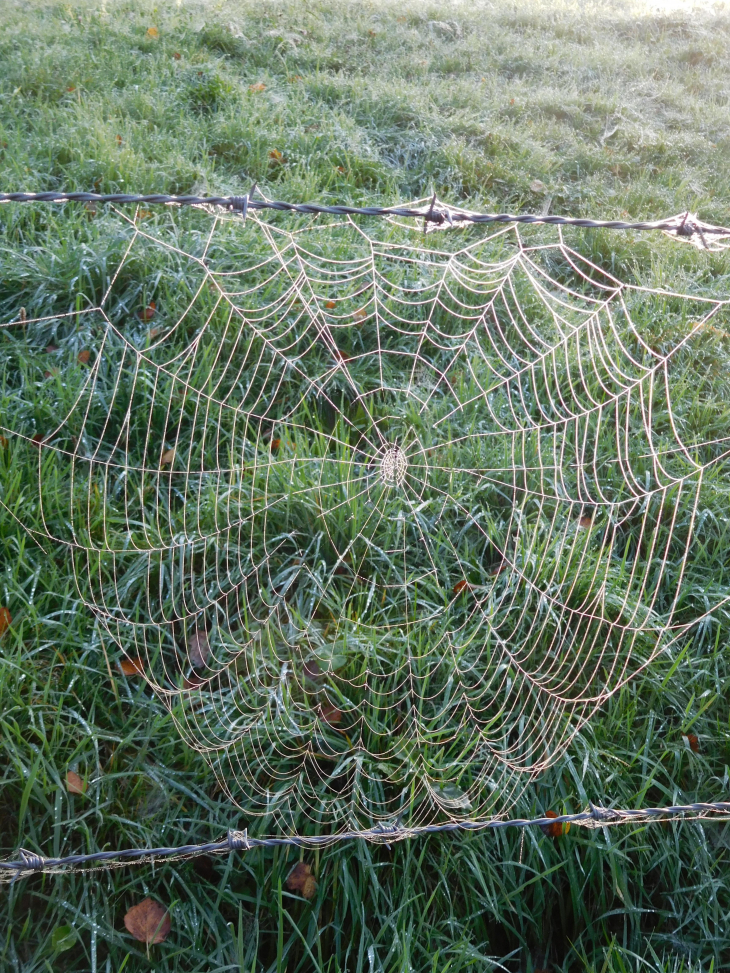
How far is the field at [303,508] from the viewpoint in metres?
1.59

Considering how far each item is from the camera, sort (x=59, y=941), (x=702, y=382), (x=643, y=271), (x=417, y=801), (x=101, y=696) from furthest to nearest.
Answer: (x=643, y=271), (x=702, y=382), (x=101, y=696), (x=417, y=801), (x=59, y=941)

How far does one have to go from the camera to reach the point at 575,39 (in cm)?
616

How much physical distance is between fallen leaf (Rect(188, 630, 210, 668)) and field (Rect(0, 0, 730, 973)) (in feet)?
0.29

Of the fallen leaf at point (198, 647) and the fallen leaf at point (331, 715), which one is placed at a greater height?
the fallen leaf at point (331, 715)

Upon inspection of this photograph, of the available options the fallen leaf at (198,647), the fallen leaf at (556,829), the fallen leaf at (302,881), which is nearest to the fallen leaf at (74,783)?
the fallen leaf at (198,647)

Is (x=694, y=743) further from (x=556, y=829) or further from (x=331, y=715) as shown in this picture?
(x=331, y=715)

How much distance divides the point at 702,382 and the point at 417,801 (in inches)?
73.8

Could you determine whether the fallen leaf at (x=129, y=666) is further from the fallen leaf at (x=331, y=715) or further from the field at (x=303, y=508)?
the fallen leaf at (x=331, y=715)

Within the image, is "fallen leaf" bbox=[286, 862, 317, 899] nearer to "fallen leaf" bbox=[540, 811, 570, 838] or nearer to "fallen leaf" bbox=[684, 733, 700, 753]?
→ "fallen leaf" bbox=[540, 811, 570, 838]

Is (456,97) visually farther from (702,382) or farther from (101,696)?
(101,696)

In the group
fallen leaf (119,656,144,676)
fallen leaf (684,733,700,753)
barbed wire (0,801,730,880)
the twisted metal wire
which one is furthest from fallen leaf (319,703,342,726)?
the twisted metal wire

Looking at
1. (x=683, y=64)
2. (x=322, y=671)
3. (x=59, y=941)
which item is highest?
(x=683, y=64)

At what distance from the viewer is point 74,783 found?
5.45 feet

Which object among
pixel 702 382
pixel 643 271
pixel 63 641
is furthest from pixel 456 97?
pixel 63 641
